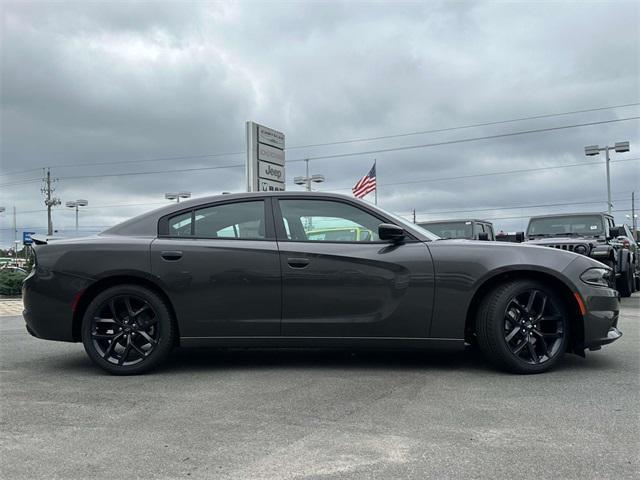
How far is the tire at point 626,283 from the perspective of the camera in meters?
11.6

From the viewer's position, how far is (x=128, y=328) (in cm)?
450

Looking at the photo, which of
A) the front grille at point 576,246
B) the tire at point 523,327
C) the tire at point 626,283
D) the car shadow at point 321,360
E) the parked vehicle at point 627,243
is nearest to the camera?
the tire at point 523,327

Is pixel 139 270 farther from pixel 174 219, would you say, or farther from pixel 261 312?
pixel 261 312

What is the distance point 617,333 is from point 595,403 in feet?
3.84

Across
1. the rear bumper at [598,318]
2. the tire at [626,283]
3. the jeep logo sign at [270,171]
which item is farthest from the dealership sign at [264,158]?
the rear bumper at [598,318]

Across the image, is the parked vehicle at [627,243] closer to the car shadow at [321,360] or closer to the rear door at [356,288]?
the car shadow at [321,360]

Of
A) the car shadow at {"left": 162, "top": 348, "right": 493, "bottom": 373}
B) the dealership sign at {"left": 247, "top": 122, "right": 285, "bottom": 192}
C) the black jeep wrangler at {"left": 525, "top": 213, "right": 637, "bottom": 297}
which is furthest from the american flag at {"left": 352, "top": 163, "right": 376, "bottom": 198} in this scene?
the car shadow at {"left": 162, "top": 348, "right": 493, "bottom": 373}

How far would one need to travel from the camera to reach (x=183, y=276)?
4477 millimetres

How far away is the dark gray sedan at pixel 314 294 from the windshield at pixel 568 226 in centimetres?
755

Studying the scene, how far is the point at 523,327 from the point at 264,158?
11087 mm

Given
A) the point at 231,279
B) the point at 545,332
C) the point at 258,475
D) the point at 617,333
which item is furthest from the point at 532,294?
the point at 258,475

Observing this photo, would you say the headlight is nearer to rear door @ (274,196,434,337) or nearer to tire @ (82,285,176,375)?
rear door @ (274,196,434,337)

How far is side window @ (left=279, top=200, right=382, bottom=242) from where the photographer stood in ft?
15.0

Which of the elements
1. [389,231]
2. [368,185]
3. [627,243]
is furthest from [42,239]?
[368,185]
